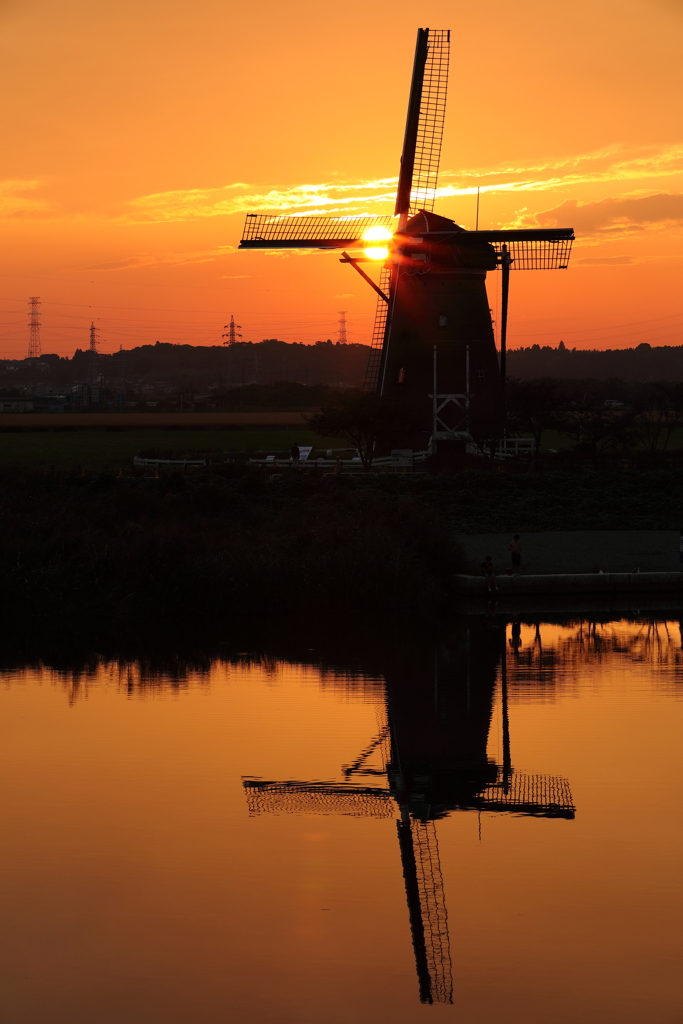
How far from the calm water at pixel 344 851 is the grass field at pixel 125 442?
41153 mm

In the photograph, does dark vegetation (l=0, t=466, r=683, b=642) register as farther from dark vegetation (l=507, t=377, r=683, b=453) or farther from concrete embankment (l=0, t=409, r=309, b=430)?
concrete embankment (l=0, t=409, r=309, b=430)

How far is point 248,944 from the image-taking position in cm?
852

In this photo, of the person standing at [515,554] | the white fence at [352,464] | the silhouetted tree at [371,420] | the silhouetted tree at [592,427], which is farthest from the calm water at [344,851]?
the silhouetted tree at [592,427]

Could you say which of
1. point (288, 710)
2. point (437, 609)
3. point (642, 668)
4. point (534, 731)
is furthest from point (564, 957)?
point (437, 609)

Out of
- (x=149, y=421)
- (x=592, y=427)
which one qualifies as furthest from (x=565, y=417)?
(x=149, y=421)

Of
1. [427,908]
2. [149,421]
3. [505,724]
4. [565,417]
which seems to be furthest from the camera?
[149,421]

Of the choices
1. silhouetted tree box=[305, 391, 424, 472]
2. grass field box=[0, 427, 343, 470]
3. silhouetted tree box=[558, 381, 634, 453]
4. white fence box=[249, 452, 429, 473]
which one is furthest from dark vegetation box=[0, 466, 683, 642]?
grass field box=[0, 427, 343, 470]

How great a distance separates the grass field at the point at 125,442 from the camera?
211 feet

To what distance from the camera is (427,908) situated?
911cm

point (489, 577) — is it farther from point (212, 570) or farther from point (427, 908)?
point (427, 908)

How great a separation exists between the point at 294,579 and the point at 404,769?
11.2m

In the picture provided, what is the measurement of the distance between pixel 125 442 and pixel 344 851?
2711 inches

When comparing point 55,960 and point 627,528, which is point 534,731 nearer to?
point 55,960

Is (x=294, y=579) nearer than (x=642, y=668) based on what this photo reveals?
No
